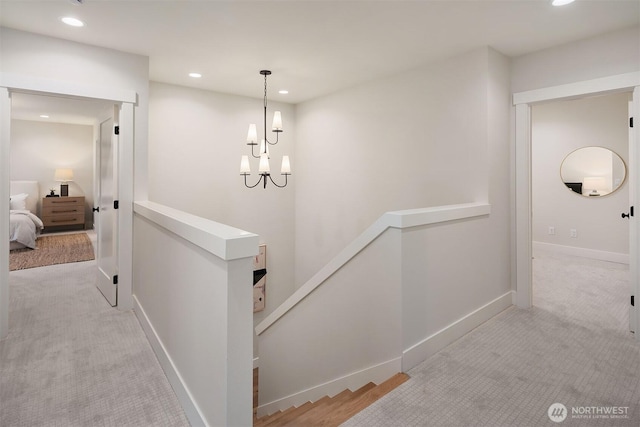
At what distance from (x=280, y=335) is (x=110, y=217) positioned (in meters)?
1.93

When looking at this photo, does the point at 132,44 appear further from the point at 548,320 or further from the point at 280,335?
the point at 548,320

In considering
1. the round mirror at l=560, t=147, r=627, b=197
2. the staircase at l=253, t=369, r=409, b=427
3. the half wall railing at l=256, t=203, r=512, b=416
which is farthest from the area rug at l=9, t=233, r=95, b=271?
the round mirror at l=560, t=147, r=627, b=197

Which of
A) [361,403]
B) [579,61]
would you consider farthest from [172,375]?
[579,61]

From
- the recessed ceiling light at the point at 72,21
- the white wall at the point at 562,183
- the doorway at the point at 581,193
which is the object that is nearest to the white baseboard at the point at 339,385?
the doorway at the point at 581,193

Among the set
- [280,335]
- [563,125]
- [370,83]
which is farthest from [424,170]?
[563,125]

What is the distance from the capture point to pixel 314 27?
268 cm

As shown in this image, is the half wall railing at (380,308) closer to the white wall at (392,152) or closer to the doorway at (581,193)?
the white wall at (392,152)

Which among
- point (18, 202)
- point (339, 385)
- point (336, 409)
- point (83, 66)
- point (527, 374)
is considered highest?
point (83, 66)

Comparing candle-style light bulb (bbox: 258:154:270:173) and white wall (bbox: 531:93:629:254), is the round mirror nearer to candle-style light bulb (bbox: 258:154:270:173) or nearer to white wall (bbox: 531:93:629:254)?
white wall (bbox: 531:93:629:254)

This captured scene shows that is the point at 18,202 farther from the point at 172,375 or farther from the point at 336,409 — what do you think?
the point at 336,409

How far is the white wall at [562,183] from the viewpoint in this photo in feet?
16.2

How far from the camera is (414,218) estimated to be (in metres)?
2.24

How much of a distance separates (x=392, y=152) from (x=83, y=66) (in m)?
2.96

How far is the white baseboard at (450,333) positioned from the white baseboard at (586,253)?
2854 millimetres
